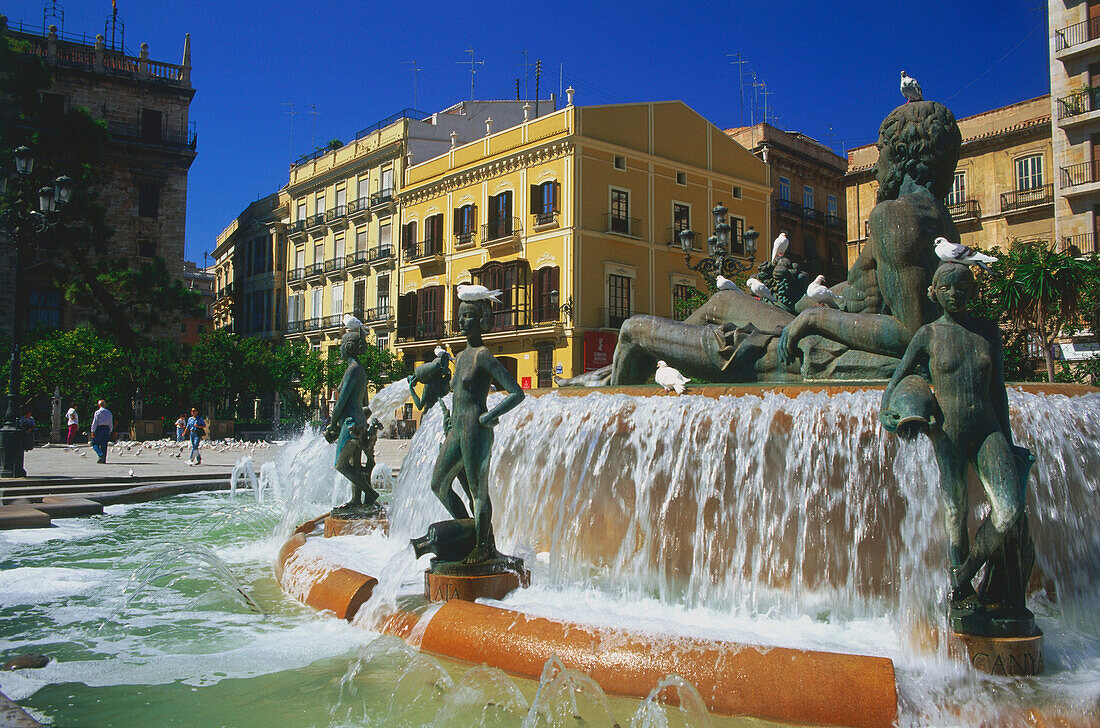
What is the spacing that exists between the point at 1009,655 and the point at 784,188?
137 feet

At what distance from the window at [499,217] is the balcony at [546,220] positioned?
64.7 inches

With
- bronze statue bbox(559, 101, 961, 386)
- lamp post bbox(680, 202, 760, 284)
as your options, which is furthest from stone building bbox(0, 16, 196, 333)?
bronze statue bbox(559, 101, 961, 386)

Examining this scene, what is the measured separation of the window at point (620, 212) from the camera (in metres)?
35.4

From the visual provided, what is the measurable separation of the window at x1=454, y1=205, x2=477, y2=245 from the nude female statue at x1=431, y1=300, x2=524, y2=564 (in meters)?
34.4

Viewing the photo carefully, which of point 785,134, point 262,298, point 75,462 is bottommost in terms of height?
point 75,462

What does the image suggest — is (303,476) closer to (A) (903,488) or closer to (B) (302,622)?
(B) (302,622)

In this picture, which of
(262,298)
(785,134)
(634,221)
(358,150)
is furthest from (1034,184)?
(262,298)

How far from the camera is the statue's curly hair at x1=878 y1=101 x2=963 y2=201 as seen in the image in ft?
16.2

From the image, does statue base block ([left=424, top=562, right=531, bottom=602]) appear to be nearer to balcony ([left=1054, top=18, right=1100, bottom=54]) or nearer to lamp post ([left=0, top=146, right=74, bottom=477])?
lamp post ([left=0, top=146, right=74, bottom=477])

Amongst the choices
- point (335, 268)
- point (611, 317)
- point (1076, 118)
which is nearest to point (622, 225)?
point (611, 317)

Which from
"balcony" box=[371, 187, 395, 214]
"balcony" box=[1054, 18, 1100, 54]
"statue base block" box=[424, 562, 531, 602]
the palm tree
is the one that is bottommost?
"statue base block" box=[424, 562, 531, 602]

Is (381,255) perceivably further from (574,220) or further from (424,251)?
(574,220)

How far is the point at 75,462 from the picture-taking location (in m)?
19.4

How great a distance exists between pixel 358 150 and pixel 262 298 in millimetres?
15677
